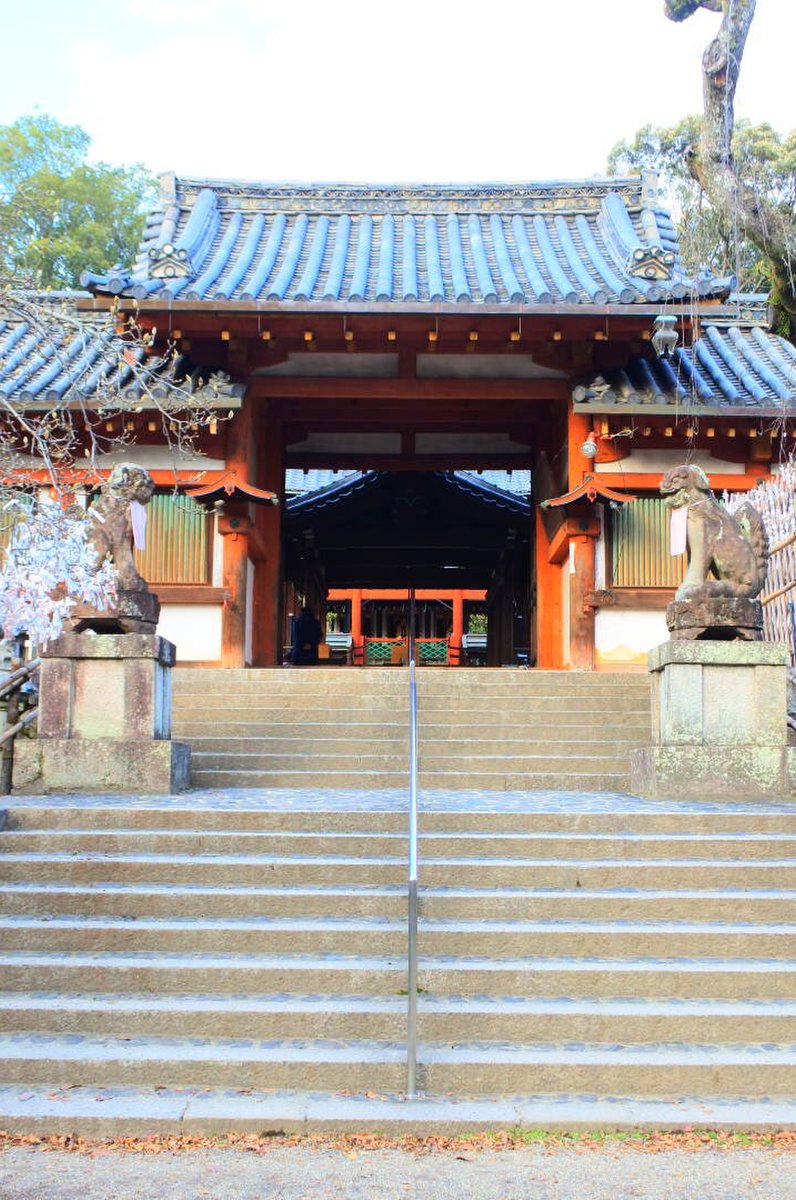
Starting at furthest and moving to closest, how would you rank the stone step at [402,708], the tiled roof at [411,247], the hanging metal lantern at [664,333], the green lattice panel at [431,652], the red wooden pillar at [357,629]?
the green lattice panel at [431,652]
the red wooden pillar at [357,629]
the tiled roof at [411,247]
the hanging metal lantern at [664,333]
the stone step at [402,708]

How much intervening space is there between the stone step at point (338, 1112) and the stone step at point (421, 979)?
642mm

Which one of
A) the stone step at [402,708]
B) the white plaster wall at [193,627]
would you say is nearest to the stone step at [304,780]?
the stone step at [402,708]

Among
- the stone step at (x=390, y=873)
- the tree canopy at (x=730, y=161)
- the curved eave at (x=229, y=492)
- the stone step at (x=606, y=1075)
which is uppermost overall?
the tree canopy at (x=730, y=161)

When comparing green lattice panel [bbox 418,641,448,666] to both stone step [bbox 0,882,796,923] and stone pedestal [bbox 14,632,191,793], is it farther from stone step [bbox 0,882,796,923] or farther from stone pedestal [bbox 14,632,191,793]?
stone step [bbox 0,882,796,923]

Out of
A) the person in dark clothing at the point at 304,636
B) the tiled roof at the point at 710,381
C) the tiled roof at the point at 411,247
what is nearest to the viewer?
the tiled roof at the point at 710,381

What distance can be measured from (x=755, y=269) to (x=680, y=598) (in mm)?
18092

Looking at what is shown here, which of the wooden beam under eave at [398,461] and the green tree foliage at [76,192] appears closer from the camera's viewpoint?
the wooden beam under eave at [398,461]

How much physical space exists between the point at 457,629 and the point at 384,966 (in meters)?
18.1

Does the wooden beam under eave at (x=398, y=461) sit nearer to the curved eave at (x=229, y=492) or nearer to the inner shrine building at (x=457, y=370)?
the inner shrine building at (x=457, y=370)

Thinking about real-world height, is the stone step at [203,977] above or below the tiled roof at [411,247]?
below

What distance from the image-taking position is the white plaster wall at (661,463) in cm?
1251

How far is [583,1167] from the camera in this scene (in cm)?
374

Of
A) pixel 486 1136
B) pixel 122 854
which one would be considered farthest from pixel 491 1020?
pixel 122 854

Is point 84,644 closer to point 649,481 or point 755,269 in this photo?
point 649,481
